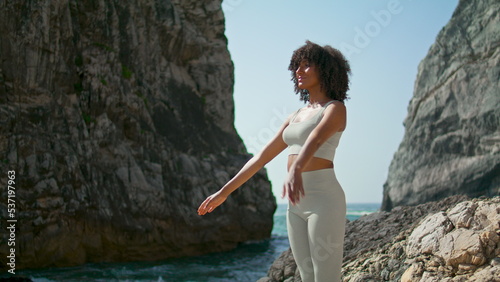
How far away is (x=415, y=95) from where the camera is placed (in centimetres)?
4525

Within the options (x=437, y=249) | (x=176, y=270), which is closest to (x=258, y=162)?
(x=437, y=249)

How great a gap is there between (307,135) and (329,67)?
1.63ft

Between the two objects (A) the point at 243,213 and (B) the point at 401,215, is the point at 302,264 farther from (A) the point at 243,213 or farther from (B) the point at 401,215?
(A) the point at 243,213

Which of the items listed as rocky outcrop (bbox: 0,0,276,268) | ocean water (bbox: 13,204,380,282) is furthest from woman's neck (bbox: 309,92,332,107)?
rocky outcrop (bbox: 0,0,276,268)

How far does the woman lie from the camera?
8.59 feet

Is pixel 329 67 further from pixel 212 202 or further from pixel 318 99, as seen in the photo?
pixel 212 202

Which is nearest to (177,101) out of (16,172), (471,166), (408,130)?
(16,172)

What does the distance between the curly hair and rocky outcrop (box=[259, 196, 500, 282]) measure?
7.73ft

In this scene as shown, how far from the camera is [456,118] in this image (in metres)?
38.6

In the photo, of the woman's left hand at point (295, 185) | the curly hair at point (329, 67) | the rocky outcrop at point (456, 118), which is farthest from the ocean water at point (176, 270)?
the rocky outcrop at point (456, 118)

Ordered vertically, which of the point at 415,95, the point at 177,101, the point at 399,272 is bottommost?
the point at 399,272

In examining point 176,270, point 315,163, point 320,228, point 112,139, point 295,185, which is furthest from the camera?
point 112,139

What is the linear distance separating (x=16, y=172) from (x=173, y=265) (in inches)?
255

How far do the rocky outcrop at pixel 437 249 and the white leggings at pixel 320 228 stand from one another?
2249 mm
